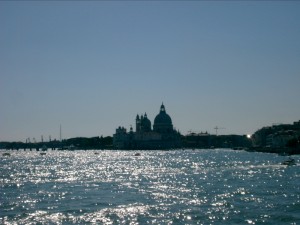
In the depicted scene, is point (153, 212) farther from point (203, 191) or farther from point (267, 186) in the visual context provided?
point (267, 186)

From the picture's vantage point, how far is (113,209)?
32344 mm

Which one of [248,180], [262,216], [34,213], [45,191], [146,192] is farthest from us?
[248,180]

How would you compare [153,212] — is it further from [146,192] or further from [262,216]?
[146,192]

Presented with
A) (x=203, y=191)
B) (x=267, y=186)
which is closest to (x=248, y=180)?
(x=267, y=186)

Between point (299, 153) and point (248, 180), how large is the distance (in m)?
78.7

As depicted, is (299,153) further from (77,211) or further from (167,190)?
(77,211)

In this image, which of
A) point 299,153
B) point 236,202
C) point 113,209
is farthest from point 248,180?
point 299,153

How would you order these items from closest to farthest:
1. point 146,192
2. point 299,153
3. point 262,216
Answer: point 262,216 → point 146,192 → point 299,153

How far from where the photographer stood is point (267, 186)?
45750 millimetres

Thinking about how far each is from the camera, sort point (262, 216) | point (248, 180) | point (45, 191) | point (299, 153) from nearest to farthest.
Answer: point (262, 216) → point (45, 191) → point (248, 180) → point (299, 153)

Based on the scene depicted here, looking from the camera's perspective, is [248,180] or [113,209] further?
[248,180]

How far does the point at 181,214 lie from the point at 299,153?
10197cm

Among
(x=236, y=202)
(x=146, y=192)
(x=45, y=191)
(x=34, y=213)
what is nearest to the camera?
(x=34, y=213)

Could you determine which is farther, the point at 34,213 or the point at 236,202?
the point at 236,202
